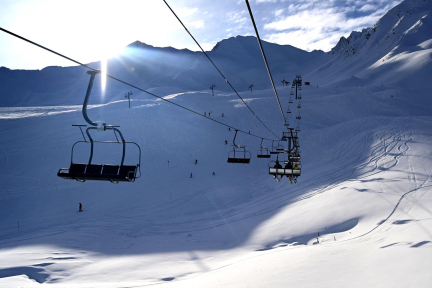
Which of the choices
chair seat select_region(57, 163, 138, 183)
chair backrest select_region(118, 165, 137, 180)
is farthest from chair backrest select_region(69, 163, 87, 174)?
chair backrest select_region(118, 165, 137, 180)

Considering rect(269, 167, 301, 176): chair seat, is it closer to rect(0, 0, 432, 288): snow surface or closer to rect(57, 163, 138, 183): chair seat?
rect(0, 0, 432, 288): snow surface

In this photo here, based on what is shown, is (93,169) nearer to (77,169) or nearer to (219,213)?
(77,169)

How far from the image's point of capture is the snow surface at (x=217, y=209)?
9141mm

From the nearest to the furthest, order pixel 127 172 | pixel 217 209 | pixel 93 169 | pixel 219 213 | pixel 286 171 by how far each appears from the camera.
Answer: pixel 127 172, pixel 93 169, pixel 286 171, pixel 219 213, pixel 217 209

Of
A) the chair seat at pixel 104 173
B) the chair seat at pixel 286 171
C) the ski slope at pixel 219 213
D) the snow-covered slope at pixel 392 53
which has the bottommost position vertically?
the ski slope at pixel 219 213

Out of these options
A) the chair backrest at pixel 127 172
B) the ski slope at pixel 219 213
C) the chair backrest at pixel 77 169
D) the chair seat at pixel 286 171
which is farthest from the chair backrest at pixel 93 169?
the chair seat at pixel 286 171

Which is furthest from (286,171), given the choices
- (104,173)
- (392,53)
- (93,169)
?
(392,53)

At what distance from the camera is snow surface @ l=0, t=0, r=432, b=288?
9141mm

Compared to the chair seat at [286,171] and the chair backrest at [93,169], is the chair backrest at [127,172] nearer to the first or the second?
the chair backrest at [93,169]

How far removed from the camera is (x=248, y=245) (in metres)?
13.5

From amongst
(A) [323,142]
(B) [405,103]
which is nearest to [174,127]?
(A) [323,142]

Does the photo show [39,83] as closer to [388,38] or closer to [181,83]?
[181,83]

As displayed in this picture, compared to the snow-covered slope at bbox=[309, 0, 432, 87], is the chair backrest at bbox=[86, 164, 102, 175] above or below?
below

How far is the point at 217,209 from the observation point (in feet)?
64.6
